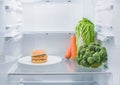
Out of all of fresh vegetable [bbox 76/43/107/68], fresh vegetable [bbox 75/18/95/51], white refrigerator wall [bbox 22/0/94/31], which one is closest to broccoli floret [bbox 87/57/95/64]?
fresh vegetable [bbox 76/43/107/68]

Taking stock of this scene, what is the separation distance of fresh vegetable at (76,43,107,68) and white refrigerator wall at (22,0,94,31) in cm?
43

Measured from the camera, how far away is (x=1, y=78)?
3.20 ft

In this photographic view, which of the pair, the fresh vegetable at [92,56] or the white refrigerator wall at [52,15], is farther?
the white refrigerator wall at [52,15]

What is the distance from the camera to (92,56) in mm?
1122

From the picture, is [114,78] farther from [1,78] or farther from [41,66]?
[1,78]

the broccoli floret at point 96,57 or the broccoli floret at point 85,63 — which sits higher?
the broccoli floret at point 96,57

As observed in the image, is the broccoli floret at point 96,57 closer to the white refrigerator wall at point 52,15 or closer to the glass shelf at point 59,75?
the glass shelf at point 59,75

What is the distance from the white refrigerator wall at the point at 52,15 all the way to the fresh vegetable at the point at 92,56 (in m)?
0.43

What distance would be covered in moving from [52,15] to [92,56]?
22.4 inches

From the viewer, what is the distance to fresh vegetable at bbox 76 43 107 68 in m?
1.12

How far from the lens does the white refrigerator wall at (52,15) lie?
1.56 m

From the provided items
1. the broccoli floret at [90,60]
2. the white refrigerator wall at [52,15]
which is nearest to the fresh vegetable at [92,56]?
the broccoli floret at [90,60]

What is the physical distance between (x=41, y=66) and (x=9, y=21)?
0.30 meters

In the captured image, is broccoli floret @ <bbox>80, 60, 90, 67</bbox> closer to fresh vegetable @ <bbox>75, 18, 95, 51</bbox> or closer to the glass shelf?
the glass shelf
